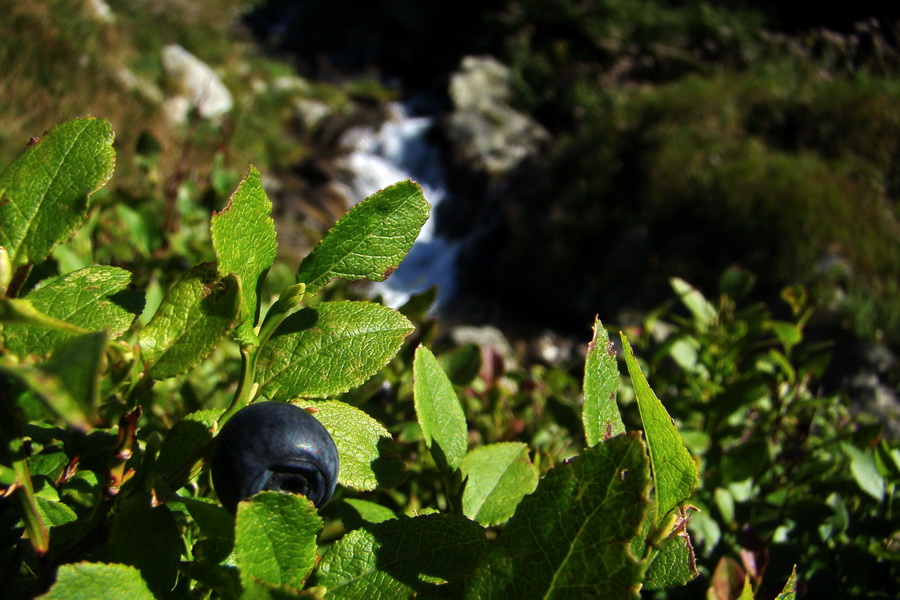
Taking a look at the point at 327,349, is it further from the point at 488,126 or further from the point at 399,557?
the point at 488,126

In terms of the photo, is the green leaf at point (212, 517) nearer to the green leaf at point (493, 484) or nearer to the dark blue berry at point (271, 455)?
the dark blue berry at point (271, 455)

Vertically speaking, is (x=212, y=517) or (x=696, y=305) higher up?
(x=212, y=517)

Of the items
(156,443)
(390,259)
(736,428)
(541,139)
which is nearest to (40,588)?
(156,443)

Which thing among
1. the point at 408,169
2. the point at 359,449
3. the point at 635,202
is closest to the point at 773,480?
the point at 359,449

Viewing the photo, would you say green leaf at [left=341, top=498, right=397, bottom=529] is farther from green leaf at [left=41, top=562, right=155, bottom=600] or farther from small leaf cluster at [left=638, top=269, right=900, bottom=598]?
small leaf cluster at [left=638, top=269, right=900, bottom=598]

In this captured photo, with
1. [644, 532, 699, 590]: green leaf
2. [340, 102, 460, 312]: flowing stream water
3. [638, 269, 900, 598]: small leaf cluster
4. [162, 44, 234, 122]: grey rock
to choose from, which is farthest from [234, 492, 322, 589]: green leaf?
[162, 44, 234, 122]: grey rock

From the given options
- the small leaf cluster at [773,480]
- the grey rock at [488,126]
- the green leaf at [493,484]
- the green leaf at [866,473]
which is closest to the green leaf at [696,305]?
the small leaf cluster at [773,480]
